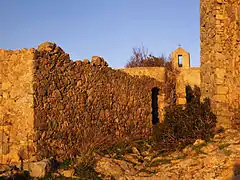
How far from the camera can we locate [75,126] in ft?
25.5

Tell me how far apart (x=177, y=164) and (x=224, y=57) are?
3374 mm

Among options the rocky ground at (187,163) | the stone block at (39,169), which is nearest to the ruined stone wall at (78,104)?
the stone block at (39,169)

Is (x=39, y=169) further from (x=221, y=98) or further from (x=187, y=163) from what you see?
(x=221, y=98)

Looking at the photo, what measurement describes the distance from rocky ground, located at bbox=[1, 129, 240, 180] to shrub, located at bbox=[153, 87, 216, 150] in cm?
37


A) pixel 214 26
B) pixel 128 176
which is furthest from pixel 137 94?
pixel 128 176

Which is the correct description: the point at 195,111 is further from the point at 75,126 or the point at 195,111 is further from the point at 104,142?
the point at 75,126

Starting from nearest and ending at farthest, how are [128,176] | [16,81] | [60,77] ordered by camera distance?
[128,176], [16,81], [60,77]

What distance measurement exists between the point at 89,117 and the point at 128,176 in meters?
2.53

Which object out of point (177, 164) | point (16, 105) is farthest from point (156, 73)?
point (16, 105)

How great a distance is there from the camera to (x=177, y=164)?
21.6ft

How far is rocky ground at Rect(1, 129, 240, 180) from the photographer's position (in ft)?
19.4

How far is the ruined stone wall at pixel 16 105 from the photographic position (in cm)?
646

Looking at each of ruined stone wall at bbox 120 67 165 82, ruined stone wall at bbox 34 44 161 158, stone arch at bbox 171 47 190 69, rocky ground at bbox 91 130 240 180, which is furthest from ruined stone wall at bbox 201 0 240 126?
stone arch at bbox 171 47 190 69

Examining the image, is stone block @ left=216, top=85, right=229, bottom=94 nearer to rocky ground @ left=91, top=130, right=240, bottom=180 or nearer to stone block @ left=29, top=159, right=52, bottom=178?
rocky ground @ left=91, top=130, right=240, bottom=180
